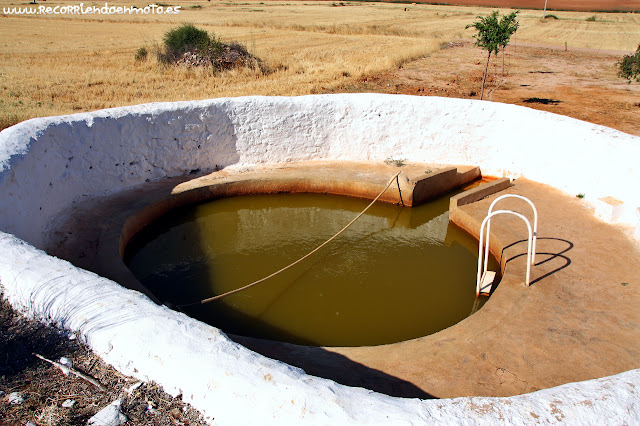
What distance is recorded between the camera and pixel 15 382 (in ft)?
11.1

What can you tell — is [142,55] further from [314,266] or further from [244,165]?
[314,266]

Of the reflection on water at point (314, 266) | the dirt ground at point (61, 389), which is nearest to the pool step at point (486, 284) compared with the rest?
the reflection on water at point (314, 266)

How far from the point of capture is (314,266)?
786cm

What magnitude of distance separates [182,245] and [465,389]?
5168 mm

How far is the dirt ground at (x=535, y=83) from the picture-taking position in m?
14.8

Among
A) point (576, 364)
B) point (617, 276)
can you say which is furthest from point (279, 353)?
point (617, 276)

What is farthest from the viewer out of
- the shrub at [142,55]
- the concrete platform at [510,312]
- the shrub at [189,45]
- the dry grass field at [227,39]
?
the shrub at [142,55]

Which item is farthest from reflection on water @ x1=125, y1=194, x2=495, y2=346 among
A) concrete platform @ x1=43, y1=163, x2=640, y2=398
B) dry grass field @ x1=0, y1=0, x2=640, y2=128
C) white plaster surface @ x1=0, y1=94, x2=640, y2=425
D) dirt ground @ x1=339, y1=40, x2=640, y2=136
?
dirt ground @ x1=339, y1=40, x2=640, y2=136

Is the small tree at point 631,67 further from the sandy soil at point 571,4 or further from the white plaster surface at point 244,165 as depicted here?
the sandy soil at point 571,4

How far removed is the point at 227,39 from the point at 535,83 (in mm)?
15407

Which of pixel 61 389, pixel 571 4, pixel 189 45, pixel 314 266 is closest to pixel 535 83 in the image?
pixel 189 45

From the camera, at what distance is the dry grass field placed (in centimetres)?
1482

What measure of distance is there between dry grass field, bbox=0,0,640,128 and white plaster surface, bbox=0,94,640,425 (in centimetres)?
364

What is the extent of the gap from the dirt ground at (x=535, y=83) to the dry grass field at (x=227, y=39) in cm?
137
